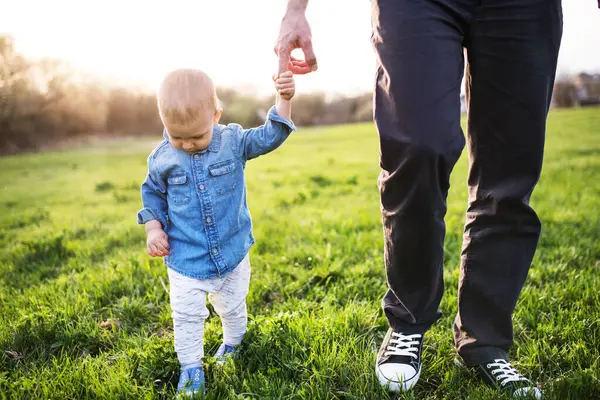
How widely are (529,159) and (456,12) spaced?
27.5 inches

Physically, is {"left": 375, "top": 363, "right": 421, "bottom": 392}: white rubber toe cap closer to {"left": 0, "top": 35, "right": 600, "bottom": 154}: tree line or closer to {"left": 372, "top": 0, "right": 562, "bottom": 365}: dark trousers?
{"left": 372, "top": 0, "right": 562, "bottom": 365}: dark trousers

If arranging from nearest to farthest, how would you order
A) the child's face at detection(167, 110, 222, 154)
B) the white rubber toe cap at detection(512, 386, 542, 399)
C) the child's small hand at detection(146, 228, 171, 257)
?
the white rubber toe cap at detection(512, 386, 542, 399) → the child's face at detection(167, 110, 222, 154) → the child's small hand at detection(146, 228, 171, 257)

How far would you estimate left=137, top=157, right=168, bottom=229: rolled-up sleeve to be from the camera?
7.59 ft

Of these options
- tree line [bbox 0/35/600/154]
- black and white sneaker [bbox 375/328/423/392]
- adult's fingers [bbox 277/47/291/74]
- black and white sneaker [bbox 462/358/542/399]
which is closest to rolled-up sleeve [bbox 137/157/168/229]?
adult's fingers [bbox 277/47/291/74]

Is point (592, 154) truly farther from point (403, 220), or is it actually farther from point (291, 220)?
point (403, 220)

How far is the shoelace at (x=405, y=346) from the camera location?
7.32 ft

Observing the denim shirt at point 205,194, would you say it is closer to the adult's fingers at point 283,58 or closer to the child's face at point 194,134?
the child's face at point 194,134

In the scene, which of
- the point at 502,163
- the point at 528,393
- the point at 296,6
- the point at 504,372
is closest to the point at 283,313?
the point at 504,372

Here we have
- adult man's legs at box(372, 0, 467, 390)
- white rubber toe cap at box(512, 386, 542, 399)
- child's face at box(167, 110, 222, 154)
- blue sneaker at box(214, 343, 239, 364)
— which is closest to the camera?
adult man's legs at box(372, 0, 467, 390)

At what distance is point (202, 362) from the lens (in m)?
2.46

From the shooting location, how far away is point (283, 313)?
2.87 meters

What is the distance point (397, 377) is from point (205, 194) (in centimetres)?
122

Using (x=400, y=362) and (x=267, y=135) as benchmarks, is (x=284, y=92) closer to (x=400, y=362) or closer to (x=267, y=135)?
(x=267, y=135)

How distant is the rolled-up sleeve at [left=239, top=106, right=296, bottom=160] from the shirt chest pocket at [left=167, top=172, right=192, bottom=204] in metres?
0.31
